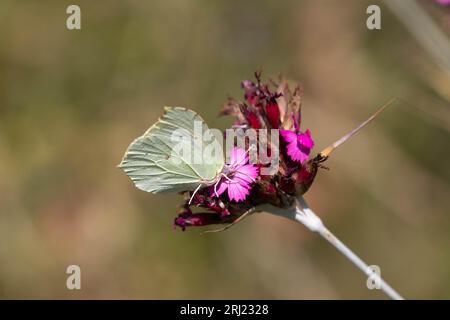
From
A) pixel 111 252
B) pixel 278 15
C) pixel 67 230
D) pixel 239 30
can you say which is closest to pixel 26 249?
pixel 67 230

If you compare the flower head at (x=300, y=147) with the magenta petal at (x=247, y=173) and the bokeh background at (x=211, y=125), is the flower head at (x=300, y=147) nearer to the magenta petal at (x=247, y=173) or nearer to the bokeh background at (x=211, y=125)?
the magenta petal at (x=247, y=173)

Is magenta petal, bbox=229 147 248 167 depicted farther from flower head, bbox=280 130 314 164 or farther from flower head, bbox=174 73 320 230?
flower head, bbox=280 130 314 164

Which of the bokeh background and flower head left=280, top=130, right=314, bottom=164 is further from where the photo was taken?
the bokeh background

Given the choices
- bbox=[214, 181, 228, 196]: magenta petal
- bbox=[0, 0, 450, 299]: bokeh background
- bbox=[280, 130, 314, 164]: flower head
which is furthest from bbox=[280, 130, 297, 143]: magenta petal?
bbox=[0, 0, 450, 299]: bokeh background

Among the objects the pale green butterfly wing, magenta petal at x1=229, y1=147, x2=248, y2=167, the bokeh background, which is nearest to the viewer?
the pale green butterfly wing

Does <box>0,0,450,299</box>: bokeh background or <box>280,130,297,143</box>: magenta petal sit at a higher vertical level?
<box>0,0,450,299</box>: bokeh background

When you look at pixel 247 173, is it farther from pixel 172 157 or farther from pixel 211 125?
pixel 211 125

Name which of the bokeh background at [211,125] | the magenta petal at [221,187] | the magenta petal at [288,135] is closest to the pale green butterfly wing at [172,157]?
the magenta petal at [221,187]
